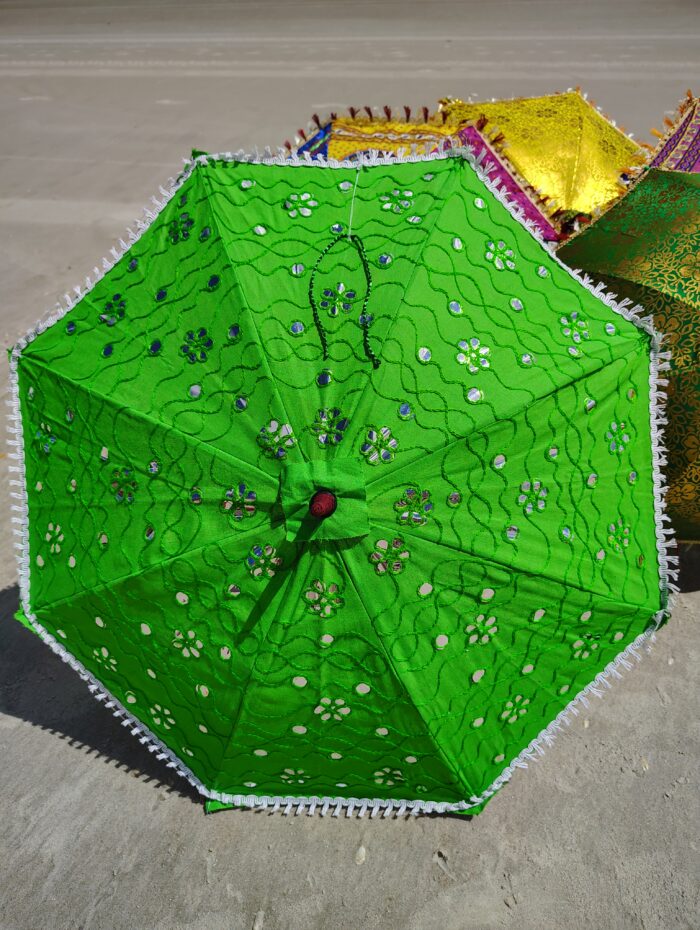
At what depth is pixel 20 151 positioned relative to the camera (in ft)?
26.8

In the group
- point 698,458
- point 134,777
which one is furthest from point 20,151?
point 698,458

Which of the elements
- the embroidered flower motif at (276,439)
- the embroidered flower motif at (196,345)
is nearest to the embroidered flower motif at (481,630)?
the embroidered flower motif at (276,439)

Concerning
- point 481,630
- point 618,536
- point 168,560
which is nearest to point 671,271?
point 618,536

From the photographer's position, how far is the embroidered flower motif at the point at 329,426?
2010mm

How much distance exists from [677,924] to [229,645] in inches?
80.6

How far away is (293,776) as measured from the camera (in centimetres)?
253

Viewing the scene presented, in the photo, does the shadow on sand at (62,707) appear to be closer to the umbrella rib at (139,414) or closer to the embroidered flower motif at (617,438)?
the umbrella rib at (139,414)

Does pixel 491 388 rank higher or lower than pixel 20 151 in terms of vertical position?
lower

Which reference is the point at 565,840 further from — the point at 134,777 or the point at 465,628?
the point at 134,777

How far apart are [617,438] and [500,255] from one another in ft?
2.40

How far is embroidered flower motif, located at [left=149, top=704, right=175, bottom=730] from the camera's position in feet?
8.15

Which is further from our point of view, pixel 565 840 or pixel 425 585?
pixel 565 840

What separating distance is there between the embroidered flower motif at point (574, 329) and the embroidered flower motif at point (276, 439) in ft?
3.25

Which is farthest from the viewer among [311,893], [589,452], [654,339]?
[311,893]
